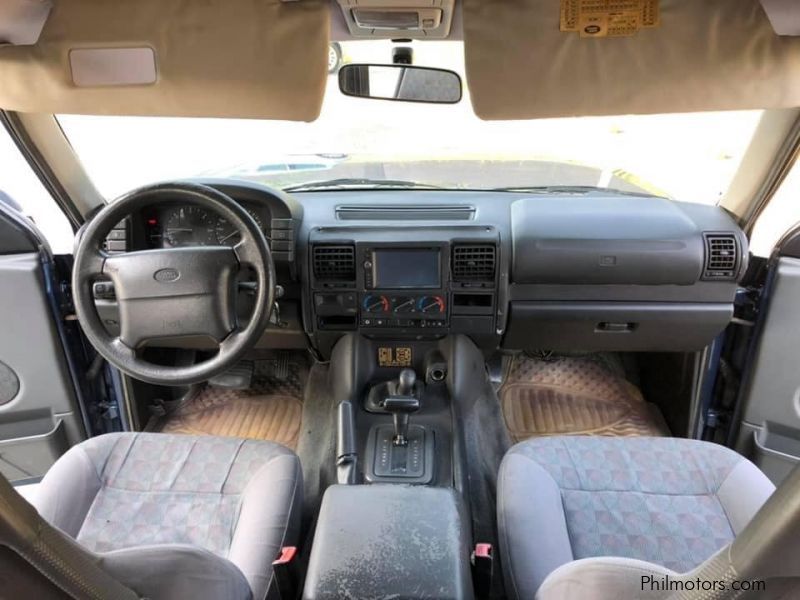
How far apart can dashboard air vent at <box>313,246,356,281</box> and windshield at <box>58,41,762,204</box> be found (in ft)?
1.33

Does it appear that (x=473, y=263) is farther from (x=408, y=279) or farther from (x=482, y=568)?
(x=482, y=568)

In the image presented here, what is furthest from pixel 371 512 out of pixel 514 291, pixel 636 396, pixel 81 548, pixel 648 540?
pixel 636 396

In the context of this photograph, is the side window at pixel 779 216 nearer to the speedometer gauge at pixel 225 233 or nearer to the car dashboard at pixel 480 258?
the car dashboard at pixel 480 258

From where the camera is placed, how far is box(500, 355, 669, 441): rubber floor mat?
114 inches

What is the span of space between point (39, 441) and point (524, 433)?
2064 millimetres

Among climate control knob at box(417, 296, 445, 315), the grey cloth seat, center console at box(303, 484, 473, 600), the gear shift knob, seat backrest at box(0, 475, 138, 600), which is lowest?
the grey cloth seat

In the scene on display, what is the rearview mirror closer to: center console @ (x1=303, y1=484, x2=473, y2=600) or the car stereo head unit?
the car stereo head unit

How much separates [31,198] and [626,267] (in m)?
2.32

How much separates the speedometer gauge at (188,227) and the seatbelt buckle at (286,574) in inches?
50.5

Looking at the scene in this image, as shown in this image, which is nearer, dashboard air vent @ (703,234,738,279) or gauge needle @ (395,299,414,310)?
dashboard air vent @ (703,234,738,279)

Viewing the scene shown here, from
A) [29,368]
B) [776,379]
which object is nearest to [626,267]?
[776,379]

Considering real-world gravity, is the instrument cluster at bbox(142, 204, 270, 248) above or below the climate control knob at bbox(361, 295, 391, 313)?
above

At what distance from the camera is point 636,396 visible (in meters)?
3.09

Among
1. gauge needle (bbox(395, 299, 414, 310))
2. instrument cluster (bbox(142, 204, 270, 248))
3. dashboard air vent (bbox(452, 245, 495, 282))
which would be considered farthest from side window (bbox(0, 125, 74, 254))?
dashboard air vent (bbox(452, 245, 495, 282))
